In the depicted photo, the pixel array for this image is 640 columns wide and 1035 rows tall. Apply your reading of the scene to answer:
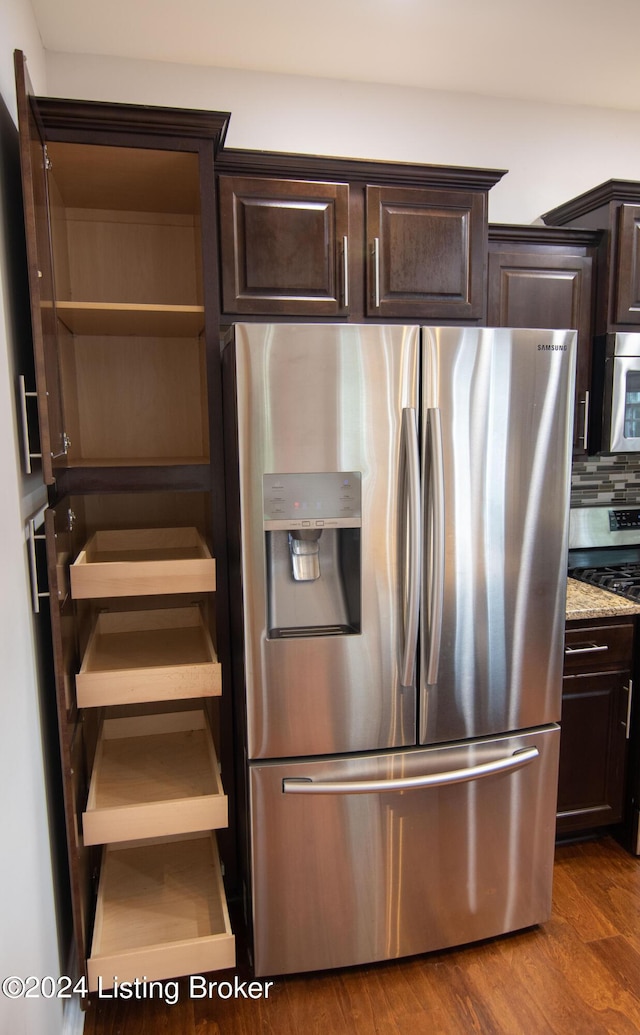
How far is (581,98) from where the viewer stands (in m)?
2.55

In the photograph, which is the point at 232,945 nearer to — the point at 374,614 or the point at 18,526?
the point at 374,614

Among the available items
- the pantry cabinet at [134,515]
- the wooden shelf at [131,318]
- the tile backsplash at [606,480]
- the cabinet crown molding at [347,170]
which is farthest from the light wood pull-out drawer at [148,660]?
the tile backsplash at [606,480]

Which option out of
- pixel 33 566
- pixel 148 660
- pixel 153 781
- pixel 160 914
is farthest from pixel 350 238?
pixel 160 914

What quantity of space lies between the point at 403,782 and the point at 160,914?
0.80 meters

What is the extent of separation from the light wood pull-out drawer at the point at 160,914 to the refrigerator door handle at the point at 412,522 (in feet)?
3.14

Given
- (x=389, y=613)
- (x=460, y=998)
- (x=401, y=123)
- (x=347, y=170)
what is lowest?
(x=460, y=998)

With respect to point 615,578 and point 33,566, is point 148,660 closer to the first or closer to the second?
point 33,566

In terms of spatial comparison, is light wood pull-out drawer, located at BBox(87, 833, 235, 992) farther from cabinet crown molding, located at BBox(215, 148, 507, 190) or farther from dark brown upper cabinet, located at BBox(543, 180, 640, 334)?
dark brown upper cabinet, located at BBox(543, 180, 640, 334)

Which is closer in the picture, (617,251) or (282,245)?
(282,245)

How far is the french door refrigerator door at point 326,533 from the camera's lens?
159 cm

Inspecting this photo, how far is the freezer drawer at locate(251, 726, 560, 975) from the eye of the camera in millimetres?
1730

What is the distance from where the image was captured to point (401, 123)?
2430 millimetres

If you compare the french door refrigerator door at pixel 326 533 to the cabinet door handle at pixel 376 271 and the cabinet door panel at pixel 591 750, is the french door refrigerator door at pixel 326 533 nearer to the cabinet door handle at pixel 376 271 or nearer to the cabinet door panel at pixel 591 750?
the cabinet door handle at pixel 376 271

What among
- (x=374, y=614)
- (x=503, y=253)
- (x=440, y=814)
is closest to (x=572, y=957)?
(x=440, y=814)
